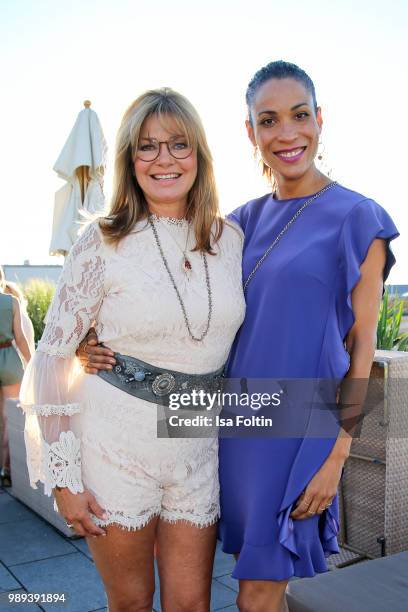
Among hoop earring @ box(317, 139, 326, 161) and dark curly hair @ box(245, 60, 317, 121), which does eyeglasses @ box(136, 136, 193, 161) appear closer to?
dark curly hair @ box(245, 60, 317, 121)

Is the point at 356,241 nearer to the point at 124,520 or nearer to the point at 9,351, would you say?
the point at 124,520

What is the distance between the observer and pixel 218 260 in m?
1.93

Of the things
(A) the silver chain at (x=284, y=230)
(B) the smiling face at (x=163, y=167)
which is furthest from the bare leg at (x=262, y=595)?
(B) the smiling face at (x=163, y=167)

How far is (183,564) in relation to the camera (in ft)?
5.99

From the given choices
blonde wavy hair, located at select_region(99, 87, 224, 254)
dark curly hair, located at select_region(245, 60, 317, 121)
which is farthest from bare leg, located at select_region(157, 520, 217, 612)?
dark curly hair, located at select_region(245, 60, 317, 121)

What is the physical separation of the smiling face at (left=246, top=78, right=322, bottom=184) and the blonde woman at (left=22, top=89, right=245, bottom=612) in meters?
0.26

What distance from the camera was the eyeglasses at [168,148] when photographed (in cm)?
184

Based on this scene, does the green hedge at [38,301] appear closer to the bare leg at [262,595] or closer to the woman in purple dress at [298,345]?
the woman in purple dress at [298,345]

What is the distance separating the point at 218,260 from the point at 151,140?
1.33ft

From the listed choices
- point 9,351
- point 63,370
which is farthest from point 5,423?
point 63,370

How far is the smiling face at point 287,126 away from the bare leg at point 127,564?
1.17 meters

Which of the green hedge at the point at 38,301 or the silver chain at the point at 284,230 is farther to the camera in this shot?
the green hedge at the point at 38,301

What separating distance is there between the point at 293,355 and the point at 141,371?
445 mm

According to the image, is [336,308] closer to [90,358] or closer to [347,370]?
[347,370]
